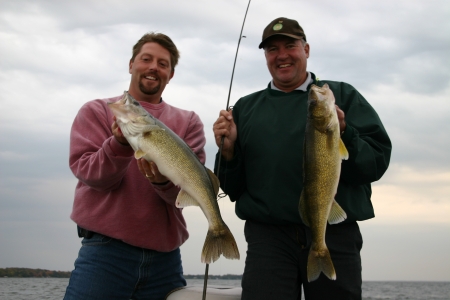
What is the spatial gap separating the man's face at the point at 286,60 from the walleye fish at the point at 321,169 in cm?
96

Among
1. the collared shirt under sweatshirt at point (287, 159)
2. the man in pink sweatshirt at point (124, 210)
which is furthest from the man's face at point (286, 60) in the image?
the man in pink sweatshirt at point (124, 210)

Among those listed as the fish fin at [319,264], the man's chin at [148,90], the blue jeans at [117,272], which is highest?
the man's chin at [148,90]

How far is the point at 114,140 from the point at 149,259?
4.41ft

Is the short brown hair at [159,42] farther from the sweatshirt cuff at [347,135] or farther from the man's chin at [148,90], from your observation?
the sweatshirt cuff at [347,135]

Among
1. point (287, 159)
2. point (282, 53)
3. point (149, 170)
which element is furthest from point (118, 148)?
point (282, 53)

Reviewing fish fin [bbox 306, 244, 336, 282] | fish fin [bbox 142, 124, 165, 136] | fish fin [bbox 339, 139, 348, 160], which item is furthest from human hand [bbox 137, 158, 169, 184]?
fish fin [bbox 339, 139, 348, 160]

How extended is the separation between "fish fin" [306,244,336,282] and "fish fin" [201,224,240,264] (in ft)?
2.07

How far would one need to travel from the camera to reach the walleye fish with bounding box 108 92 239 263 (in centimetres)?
389

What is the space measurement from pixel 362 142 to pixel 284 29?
1.49m

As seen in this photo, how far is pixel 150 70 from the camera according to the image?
4.95 metres

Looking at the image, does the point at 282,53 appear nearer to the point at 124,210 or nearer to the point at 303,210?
the point at 303,210

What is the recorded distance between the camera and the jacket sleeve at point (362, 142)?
4.08 meters

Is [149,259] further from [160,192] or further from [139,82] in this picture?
[139,82]

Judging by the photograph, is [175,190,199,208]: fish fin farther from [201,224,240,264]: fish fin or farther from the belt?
the belt
